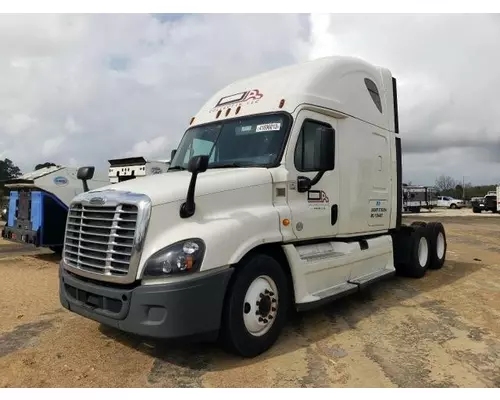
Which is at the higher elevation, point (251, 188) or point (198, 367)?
point (251, 188)

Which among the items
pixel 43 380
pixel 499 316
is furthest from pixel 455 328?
pixel 43 380

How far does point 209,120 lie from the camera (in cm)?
617

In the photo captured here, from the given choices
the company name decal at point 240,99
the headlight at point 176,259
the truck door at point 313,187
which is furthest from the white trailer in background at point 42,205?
the headlight at point 176,259

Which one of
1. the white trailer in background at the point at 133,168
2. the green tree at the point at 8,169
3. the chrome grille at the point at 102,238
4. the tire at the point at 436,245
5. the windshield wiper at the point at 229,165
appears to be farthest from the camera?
the green tree at the point at 8,169

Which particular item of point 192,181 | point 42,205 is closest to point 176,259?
point 192,181

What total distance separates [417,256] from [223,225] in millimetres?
5552

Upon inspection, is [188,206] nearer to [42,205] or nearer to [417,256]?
[417,256]

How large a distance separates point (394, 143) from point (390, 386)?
16.1ft

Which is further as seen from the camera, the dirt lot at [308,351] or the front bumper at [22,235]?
the front bumper at [22,235]

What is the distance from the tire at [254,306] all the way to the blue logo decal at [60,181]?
8115mm

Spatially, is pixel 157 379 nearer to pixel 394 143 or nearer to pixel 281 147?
pixel 281 147

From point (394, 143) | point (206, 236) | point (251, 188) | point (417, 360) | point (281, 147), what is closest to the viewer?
point (206, 236)

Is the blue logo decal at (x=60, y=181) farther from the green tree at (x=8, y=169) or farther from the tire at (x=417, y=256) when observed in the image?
the green tree at (x=8, y=169)

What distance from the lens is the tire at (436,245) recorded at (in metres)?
9.41
